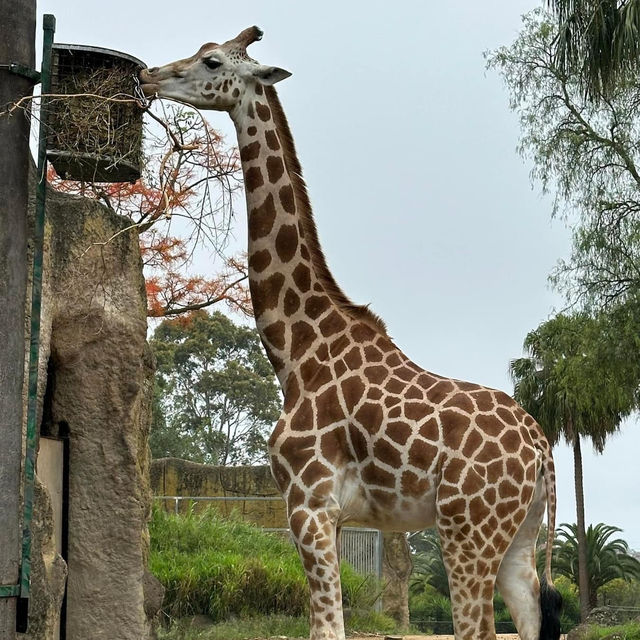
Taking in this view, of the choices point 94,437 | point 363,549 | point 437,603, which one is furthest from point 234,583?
point 437,603

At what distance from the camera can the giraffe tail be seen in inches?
220

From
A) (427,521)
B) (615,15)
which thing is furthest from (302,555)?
(615,15)

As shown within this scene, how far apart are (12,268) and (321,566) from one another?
77.3 inches

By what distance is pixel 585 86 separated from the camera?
55.2 ft

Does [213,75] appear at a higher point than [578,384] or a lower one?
higher

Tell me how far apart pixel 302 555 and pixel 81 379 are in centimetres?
228

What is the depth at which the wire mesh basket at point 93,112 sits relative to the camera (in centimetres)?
568

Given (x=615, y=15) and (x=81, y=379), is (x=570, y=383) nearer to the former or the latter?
(x=615, y=15)

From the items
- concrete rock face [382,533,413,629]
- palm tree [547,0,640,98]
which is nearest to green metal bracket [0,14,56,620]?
palm tree [547,0,640,98]

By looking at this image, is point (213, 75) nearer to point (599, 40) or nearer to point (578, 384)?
point (599, 40)

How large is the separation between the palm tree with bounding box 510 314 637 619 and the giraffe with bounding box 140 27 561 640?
12.3 meters

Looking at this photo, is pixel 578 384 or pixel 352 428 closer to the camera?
pixel 352 428

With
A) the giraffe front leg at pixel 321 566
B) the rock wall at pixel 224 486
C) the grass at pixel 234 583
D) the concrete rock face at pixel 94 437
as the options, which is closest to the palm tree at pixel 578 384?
the grass at pixel 234 583

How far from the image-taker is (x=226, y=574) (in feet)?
48.0
